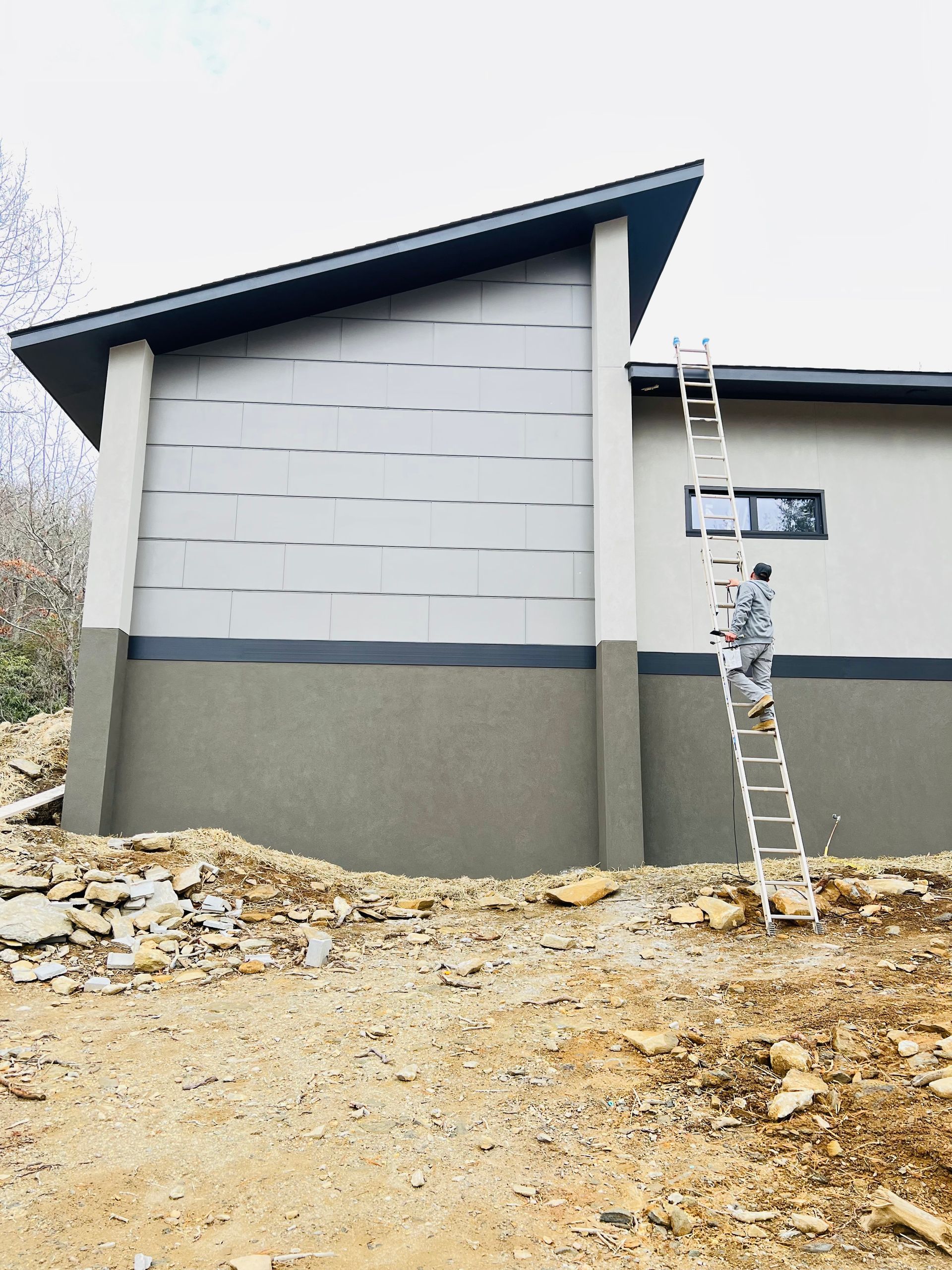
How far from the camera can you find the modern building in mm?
8898

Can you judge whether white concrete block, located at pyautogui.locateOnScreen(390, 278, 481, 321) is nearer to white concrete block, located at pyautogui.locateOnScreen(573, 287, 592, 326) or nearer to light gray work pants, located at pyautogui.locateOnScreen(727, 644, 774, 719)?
white concrete block, located at pyautogui.locateOnScreen(573, 287, 592, 326)

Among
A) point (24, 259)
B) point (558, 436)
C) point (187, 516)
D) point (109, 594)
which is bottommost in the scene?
point (109, 594)

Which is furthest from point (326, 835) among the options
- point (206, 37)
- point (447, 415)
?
point (206, 37)

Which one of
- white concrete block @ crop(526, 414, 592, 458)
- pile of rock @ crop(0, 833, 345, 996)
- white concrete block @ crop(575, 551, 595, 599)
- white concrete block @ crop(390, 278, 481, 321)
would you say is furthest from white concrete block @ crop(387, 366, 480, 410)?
pile of rock @ crop(0, 833, 345, 996)

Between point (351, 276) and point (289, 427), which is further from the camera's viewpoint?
point (289, 427)

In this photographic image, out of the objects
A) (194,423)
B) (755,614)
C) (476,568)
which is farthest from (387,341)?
(755,614)

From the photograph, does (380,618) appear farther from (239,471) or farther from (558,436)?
(558,436)

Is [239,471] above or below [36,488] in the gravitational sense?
below

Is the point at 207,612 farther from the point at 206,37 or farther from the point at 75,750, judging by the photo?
the point at 206,37

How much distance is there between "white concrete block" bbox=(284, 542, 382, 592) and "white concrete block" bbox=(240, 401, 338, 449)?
3.91 feet

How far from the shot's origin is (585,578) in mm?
9414

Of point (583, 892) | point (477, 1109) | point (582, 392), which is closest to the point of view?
point (477, 1109)

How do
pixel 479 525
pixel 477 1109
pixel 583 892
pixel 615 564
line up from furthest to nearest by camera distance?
pixel 479 525
pixel 615 564
pixel 583 892
pixel 477 1109

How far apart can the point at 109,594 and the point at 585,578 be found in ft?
16.7
